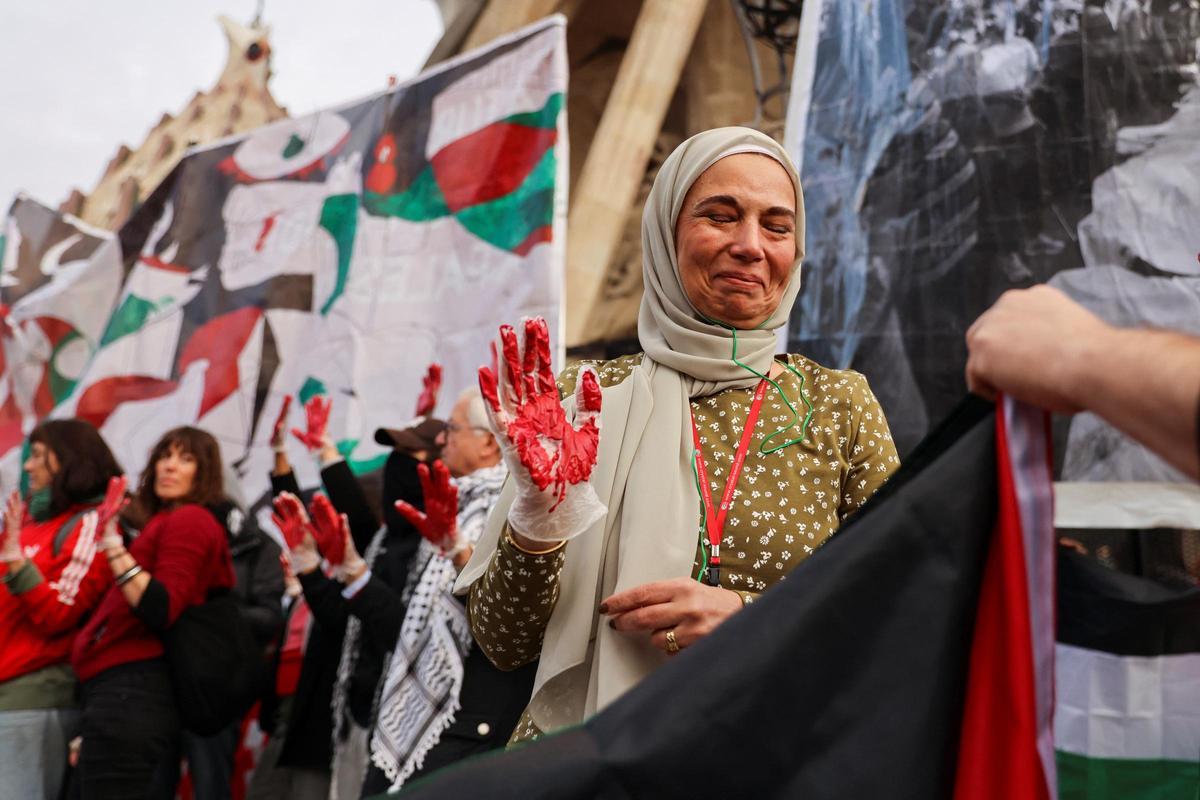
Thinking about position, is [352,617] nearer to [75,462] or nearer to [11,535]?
[11,535]

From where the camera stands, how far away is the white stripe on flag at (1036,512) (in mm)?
1112

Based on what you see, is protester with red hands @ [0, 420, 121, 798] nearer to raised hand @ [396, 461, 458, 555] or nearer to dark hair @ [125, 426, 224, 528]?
dark hair @ [125, 426, 224, 528]

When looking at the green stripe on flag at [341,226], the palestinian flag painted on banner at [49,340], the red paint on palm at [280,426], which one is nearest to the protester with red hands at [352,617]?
the red paint on palm at [280,426]

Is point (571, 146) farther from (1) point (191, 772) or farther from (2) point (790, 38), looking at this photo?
(1) point (191, 772)

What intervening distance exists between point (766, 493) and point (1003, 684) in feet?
1.85

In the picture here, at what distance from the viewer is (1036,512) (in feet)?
3.68

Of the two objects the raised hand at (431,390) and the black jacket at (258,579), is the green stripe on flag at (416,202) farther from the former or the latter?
the black jacket at (258,579)

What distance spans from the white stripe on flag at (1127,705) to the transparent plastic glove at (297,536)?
3025 millimetres

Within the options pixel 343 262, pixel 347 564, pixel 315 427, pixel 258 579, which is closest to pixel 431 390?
pixel 315 427

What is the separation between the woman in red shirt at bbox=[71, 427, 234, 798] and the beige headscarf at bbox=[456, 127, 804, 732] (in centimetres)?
235

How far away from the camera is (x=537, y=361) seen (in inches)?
58.9

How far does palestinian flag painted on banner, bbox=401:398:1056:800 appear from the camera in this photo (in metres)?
1.01

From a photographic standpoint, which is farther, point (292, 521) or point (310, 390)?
point (310, 390)

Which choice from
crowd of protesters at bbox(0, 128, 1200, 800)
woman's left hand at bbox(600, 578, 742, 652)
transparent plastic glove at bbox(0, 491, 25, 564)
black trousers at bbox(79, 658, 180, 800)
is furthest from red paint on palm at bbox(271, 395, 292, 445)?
woman's left hand at bbox(600, 578, 742, 652)
